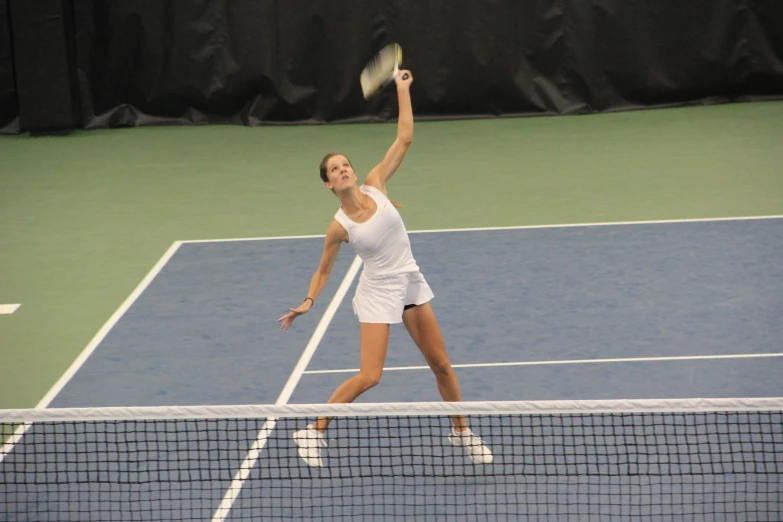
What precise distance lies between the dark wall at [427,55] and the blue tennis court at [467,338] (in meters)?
5.05

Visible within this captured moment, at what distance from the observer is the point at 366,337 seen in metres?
6.45

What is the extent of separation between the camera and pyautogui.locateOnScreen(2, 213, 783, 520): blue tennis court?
6.70 meters

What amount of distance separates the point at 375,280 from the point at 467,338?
2272 mm

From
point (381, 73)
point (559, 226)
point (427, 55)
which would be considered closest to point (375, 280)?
point (381, 73)

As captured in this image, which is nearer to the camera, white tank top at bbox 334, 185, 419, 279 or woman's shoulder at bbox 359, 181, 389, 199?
white tank top at bbox 334, 185, 419, 279

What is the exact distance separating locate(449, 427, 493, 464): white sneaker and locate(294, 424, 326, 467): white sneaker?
774 millimetres

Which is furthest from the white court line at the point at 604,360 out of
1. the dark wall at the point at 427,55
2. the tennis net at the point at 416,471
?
the dark wall at the point at 427,55

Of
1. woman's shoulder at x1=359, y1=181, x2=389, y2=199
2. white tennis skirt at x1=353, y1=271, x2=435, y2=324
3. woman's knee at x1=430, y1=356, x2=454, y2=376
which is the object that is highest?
woman's shoulder at x1=359, y1=181, x2=389, y2=199

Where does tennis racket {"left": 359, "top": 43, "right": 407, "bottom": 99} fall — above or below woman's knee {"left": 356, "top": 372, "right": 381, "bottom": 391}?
above

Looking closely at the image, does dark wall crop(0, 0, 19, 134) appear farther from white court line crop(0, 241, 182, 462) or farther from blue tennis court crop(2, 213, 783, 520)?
blue tennis court crop(2, 213, 783, 520)

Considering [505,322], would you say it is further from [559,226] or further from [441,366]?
[559,226]

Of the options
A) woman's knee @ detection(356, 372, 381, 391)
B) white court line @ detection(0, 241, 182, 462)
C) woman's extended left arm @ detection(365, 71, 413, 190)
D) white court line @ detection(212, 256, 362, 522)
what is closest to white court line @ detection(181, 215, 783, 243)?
white court line @ detection(0, 241, 182, 462)

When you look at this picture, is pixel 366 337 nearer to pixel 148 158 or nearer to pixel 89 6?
pixel 148 158

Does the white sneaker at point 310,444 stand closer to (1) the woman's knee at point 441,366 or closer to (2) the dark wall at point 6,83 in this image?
(1) the woman's knee at point 441,366
